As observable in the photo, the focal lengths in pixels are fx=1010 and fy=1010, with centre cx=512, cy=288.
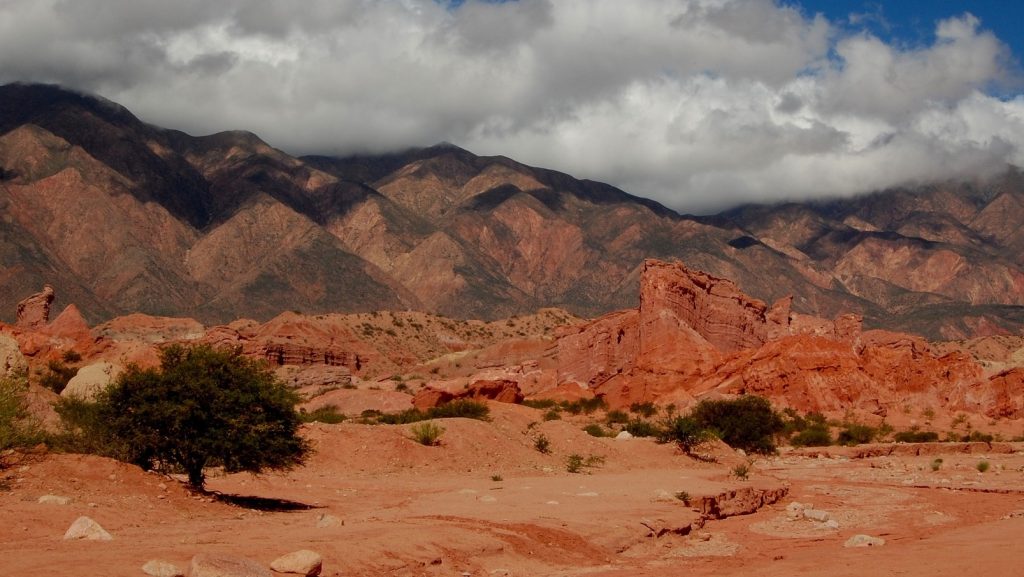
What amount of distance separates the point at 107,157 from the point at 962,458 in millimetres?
188065

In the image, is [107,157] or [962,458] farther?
[107,157]

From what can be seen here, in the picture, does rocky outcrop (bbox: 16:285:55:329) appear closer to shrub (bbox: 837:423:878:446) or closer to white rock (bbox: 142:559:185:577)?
shrub (bbox: 837:423:878:446)

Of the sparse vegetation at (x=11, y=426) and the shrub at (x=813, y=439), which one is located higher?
the sparse vegetation at (x=11, y=426)

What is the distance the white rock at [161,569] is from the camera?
12.3m

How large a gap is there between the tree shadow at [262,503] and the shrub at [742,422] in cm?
2378

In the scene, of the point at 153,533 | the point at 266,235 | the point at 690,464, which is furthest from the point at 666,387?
the point at 266,235

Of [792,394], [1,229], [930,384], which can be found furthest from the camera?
[1,229]

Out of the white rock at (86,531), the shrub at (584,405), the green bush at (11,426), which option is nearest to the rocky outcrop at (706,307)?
the shrub at (584,405)

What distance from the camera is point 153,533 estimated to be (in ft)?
53.1

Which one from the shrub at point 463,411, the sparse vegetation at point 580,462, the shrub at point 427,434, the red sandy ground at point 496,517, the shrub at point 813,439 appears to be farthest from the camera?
the shrub at point 813,439

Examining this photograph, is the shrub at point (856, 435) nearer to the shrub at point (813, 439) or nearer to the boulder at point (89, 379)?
the shrub at point (813, 439)

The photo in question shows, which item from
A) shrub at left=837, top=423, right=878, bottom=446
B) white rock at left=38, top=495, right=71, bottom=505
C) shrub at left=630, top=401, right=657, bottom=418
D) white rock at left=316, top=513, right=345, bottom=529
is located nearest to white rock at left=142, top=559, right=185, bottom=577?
white rock at left=316, top=513, right=345, bottom=529

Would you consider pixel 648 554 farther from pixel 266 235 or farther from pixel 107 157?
pixel 107 157

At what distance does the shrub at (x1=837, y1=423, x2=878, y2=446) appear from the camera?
47219 mm
